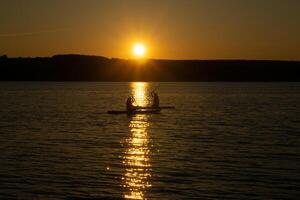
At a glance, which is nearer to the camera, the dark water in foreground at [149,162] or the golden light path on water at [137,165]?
the dark water in foreground at [149,162]

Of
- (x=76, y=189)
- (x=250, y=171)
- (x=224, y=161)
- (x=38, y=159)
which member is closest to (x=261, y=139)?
(x=224, y=161)

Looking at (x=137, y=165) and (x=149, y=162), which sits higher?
(x=149, y=162)

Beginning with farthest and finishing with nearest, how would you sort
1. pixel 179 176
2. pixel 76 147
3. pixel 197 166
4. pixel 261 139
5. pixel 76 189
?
pixel 261 139
pixel 76 147
pixel 197 166
pixel 179 176
pixel 76 189

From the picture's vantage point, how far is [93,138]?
41344 mm

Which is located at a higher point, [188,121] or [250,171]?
[188,121]

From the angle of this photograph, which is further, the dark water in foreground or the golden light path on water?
the golden light path on water

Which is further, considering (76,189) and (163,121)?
(163,121)

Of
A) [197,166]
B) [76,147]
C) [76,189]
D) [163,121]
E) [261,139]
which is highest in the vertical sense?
[163,121]

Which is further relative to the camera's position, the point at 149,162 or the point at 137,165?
the point at 149,162

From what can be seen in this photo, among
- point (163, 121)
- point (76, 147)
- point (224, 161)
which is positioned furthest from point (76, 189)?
point (163, 121)

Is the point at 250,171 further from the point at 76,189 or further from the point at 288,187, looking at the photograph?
the point at 76,189

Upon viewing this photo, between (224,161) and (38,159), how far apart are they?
1006cm

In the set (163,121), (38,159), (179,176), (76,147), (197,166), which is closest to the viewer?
(179,176)

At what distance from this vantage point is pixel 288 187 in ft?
76.2
